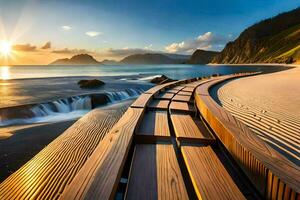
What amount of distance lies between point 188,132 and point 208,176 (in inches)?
44.9

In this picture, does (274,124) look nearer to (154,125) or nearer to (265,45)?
(154,125)

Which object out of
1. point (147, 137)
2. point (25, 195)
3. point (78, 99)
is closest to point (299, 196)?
point (147, 137)

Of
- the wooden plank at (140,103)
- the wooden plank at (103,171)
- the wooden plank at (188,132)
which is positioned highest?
the wooden plank at (140,103)

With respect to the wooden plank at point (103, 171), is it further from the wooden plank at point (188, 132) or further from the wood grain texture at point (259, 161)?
the wood grain texture at point (259, 161)

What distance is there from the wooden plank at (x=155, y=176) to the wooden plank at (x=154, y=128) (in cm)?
28

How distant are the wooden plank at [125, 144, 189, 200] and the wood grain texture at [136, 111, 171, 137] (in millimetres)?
414

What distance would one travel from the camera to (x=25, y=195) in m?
2.47

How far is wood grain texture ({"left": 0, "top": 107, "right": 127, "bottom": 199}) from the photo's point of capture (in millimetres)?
2535

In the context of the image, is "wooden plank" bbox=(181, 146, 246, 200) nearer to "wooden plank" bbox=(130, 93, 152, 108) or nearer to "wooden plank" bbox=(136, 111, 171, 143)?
"wooden plank" bbox=(136, 111, 171, 143)

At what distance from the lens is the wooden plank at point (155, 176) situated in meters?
1.70

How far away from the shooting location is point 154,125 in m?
3.34

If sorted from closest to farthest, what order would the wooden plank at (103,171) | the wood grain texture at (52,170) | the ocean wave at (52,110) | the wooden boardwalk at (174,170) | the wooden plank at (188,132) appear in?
1. the wooden plank at (103,171)
2. the wooden boardwalk at (174,170)
3. the wood grain texture at (52,170)
4. the wooden plank at (188,132)
5. the ocean wave at (52,110)

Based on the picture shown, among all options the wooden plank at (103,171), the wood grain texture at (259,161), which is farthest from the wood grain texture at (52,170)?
the wood grain texture at (259,161)

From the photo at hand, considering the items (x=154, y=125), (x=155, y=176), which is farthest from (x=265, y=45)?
(x=155, y=176)
